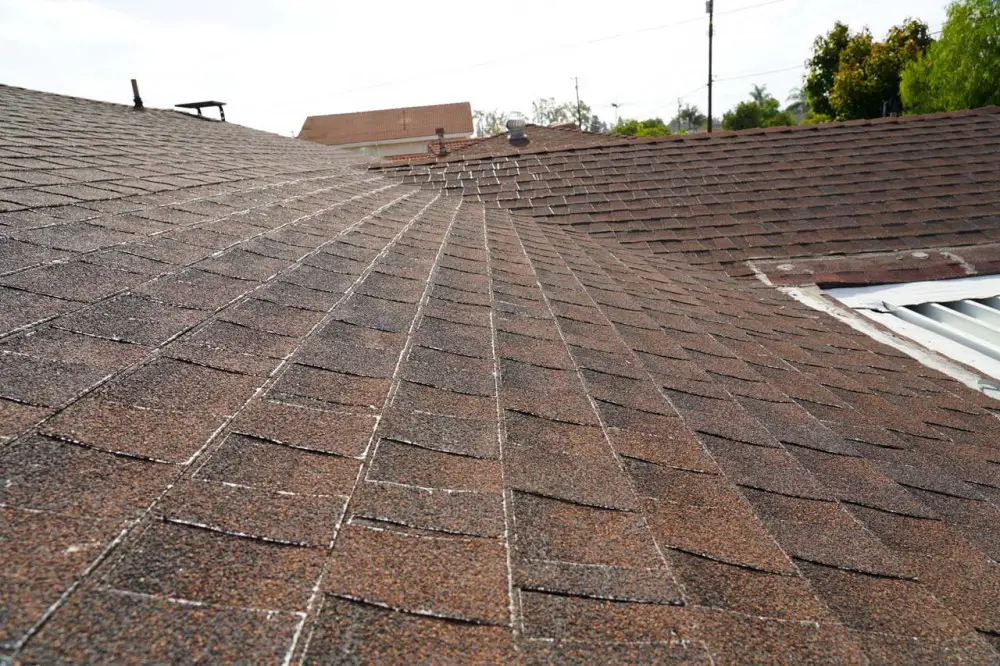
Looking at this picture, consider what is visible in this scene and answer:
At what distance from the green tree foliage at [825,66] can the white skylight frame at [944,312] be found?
122ft

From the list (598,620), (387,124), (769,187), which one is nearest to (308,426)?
(598,620)

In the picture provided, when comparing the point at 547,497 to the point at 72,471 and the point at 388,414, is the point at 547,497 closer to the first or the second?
the point at 388,414

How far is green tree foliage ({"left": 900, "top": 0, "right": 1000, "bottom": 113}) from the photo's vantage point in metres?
28.6

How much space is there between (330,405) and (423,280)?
60.1 inches

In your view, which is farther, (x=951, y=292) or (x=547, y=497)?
(x=951, y=292)

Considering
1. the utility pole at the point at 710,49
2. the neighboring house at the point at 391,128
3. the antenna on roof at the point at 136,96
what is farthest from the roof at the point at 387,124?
the antenna on roof at the point at 136,96

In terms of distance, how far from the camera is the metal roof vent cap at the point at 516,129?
642 inches

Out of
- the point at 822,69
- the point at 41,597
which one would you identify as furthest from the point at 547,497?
the point at 822,69

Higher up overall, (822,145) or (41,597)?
(822,145)

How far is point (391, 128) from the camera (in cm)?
4806

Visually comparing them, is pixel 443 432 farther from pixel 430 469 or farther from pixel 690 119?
pixel 690 119

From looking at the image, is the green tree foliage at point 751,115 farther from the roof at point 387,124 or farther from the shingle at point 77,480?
the shingle at point 77,480

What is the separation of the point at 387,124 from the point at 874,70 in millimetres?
33722

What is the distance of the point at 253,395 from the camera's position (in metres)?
1.71
